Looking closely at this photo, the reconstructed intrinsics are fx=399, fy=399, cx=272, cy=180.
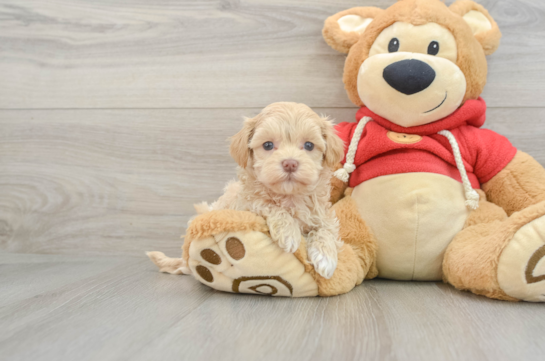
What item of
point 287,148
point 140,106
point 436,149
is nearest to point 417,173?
point 436,149

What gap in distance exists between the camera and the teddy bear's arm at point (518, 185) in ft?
3.70

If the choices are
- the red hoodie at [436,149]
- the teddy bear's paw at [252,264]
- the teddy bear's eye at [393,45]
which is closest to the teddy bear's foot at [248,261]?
the teddy bear's paw at [252,264]

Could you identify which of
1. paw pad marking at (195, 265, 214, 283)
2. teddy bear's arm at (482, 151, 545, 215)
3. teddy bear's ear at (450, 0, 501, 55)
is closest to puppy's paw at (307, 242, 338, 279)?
paw pad marking at (195, 265, 214, 283)

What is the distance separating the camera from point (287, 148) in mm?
975

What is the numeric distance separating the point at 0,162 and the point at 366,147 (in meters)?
1.48

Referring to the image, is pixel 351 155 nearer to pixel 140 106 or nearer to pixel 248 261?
pixel 248 261

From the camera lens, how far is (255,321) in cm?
83

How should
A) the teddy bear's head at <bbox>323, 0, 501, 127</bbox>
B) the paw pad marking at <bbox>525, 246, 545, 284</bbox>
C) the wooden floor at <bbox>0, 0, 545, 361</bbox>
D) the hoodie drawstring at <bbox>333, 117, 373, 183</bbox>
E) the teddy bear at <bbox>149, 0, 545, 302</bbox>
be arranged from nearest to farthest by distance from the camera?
the paw pad marking at <bbox>525, 246, 545, 284</bbox> → the teddy bear at <bbox>149, 0, 545, 302</bbox> → the teddy bear's head at <bbox>323, 0, 501, 127</bbox> → the hoodie drawstring at <bbox>333, 117, 373, 183</bbox> → the wooden floor at <bbox>0, 0, 545, 361</bbox>

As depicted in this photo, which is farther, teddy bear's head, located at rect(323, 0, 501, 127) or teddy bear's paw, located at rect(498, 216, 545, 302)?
teddy bear's head, located at rect(323, 0, 501, 127)

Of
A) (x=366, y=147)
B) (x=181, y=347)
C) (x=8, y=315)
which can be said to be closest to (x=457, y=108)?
(x=366, y=147)

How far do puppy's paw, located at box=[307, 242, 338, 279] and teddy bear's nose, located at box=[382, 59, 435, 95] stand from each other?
1.60 ft

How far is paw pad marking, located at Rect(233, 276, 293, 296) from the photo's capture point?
0.96m

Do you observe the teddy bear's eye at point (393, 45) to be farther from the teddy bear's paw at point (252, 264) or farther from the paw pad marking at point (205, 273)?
the paw pad marking at point (205, 273)

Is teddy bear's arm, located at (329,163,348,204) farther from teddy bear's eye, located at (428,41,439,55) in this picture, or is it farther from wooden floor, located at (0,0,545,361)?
teddy bear's eye, located at (428,41,439,55)
